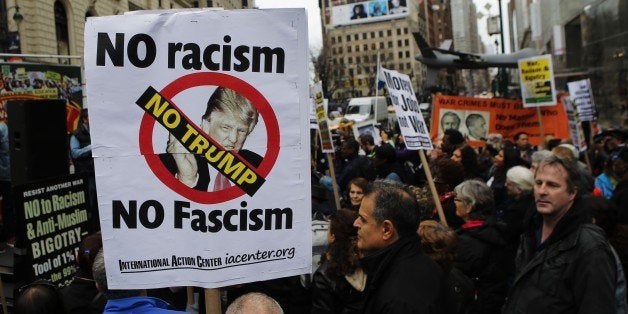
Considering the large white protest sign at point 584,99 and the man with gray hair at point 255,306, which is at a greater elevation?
the large white protest sign at point 584,99

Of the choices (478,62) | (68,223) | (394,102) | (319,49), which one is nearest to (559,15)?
(478,62)

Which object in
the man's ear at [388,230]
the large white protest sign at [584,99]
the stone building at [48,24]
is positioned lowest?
the man's ear at [388,230]

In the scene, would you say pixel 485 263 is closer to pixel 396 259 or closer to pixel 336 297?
pixel 336 297

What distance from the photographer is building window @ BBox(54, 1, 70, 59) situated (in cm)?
2916

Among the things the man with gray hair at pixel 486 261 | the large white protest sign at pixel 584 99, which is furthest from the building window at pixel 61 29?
the man with gray hair at pixel 486 261

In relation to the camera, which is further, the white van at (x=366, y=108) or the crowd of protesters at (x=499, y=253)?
the white van at (x=366, y=108)

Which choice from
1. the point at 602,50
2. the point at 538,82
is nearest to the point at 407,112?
the point at 538,82

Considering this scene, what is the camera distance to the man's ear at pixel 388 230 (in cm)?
282

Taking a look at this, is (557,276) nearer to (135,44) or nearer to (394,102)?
(135,44)

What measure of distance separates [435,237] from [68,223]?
3.13 m

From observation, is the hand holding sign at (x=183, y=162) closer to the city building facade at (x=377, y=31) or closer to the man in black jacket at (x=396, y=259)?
the man in black jacket at (x=396, y=259)

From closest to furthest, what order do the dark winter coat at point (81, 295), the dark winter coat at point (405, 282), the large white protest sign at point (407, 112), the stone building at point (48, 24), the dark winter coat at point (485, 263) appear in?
the dark winter coat at point (405, 282)
the dark winter coat at point (81, 295)
the dark winter coat at point (485, 263)
the large white protest sign at point (407, 112)
the stone building at point (48, 24)

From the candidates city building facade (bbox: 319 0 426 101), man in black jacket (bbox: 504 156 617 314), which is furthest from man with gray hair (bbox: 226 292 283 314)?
city building facade (bbox: 319 0 426 101)

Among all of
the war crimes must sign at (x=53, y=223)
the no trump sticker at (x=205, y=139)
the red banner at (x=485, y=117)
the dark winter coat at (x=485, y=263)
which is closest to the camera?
the no trump sticker at (x=205, y=139)
